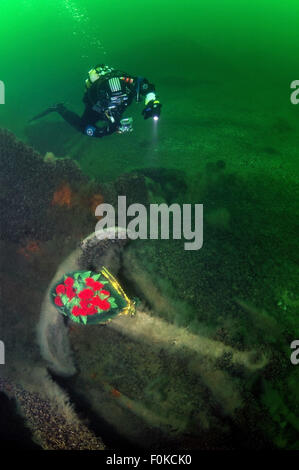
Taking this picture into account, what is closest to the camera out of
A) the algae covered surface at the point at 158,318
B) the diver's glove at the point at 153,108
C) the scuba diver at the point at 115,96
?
the algae covered surface at the point at 158,318

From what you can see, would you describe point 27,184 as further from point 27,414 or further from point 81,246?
point 27,414

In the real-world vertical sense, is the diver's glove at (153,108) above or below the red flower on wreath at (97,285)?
above

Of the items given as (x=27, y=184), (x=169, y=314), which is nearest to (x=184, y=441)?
(x=169, y=314)

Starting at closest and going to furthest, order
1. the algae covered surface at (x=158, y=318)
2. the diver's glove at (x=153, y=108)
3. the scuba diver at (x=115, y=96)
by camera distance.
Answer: the algae covered surface at (x=158, y=318) < the diver's glove at (x=153, y=108) < the scuba diver at (x=115, y=96)

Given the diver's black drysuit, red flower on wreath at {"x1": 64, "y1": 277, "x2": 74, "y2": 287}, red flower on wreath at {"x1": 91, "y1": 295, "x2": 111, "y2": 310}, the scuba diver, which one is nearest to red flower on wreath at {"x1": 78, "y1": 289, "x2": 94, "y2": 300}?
red flower on wreath at {"x1": 91, "y1": 295, "x2": 111, "y2": 310}

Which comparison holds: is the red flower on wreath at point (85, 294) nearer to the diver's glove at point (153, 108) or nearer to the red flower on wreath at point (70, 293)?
the red flower on wreath at point (70, 293)

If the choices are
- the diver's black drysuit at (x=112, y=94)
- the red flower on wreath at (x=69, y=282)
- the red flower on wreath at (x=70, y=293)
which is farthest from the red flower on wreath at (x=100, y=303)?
the diver's black drysuit at (x=112, y=94)

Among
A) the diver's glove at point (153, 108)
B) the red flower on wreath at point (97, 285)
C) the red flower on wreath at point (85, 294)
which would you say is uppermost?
the diver's glove at point (153, 108)

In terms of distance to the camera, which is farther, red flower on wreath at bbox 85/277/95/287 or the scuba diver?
the scuba diver

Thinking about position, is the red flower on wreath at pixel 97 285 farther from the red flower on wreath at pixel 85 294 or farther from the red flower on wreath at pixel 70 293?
the red flower on wreath at pixel 70 293

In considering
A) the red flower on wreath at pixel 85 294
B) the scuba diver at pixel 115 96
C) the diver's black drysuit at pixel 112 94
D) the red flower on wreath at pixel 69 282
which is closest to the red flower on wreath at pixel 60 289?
the red flower on wreath at pixel 69 282

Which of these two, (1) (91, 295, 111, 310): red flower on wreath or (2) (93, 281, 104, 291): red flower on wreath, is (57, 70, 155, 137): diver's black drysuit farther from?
(1) (91, 295, 111, 310): red flower on wreath

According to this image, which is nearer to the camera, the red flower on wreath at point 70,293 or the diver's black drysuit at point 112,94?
the red flower on wreath at point 70,293
